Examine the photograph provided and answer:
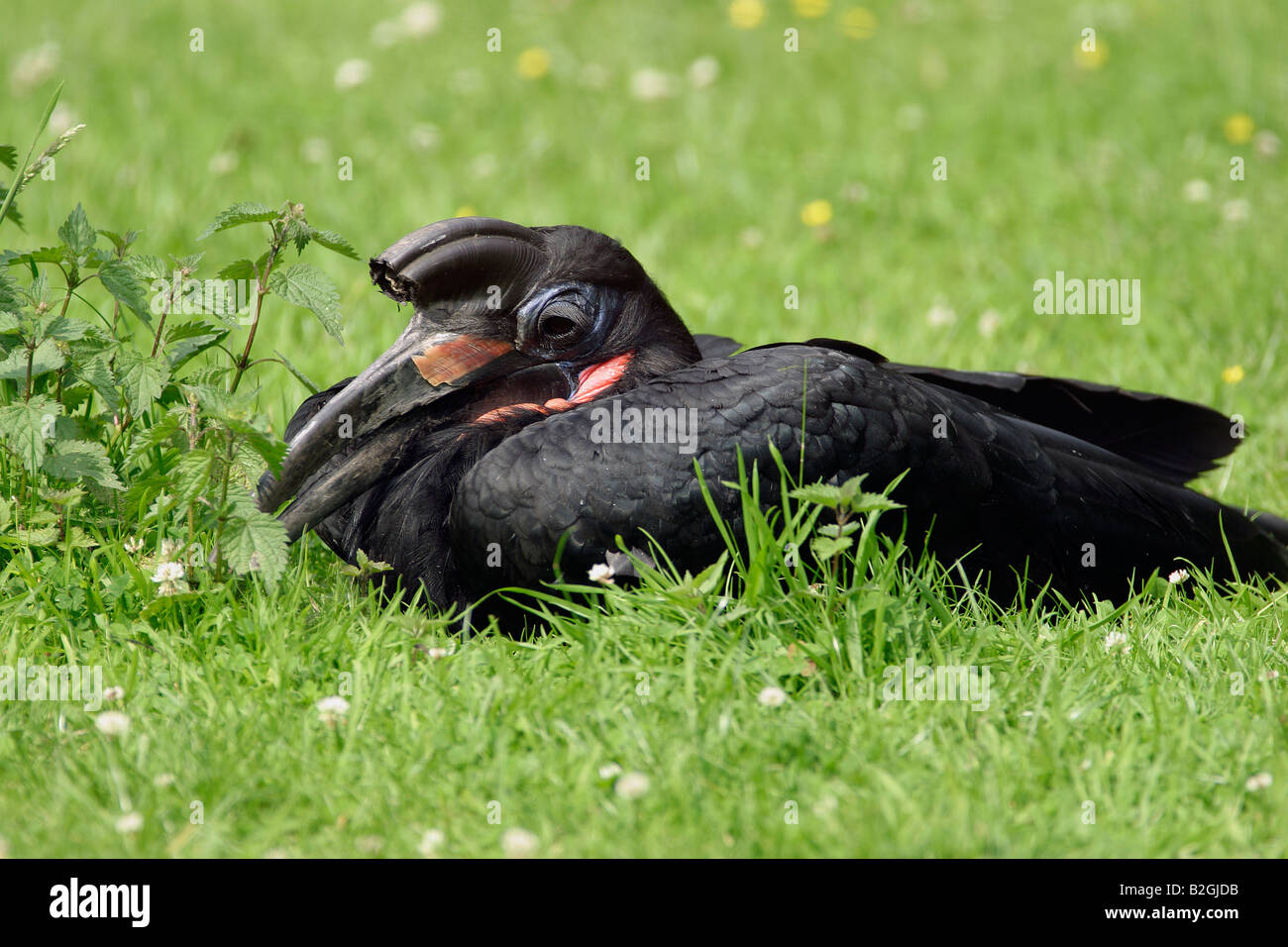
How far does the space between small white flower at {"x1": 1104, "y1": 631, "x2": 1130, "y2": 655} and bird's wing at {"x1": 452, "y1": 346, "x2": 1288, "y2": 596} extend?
384 millimetres

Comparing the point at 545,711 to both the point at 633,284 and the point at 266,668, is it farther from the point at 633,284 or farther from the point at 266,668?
the point at 633,284

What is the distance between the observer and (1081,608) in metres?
3.87

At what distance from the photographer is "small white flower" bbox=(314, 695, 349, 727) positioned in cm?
292

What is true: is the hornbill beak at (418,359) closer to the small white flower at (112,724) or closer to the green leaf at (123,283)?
the green leaf at (123,283)

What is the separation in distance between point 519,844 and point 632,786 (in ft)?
0.83

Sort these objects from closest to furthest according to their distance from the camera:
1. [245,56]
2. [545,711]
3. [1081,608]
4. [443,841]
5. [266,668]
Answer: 1. [443,841]
2. [545,711]
3. [266,668]
4. [1081,608]
5. [245,56]

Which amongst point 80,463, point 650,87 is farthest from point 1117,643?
point 650,87

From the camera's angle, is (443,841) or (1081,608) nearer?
(443,841)

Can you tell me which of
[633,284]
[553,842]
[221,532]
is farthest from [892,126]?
[553,842]

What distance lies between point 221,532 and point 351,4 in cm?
743

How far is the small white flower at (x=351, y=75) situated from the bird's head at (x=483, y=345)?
4.72m

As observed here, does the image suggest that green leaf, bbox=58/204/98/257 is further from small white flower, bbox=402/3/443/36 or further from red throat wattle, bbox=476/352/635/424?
small white flower, bbox=402/3/443/36

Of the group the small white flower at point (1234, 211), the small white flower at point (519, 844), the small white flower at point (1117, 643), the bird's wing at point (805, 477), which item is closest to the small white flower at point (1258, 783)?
the small white flower at point (1117, 643)

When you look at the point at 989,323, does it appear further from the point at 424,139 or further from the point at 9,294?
the point at 9,294
